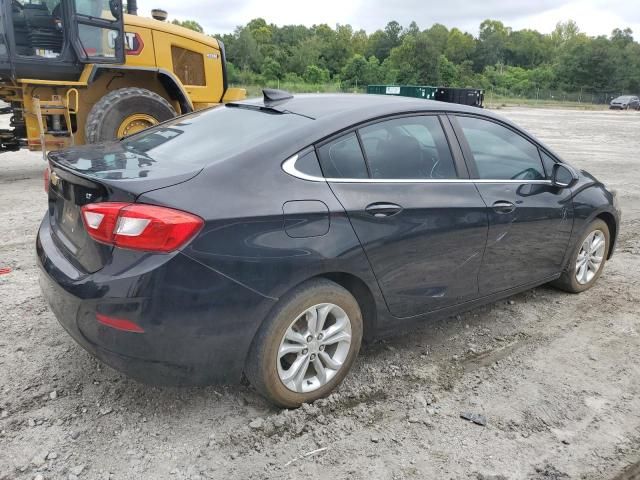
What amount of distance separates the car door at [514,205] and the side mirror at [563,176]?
0.14 feet

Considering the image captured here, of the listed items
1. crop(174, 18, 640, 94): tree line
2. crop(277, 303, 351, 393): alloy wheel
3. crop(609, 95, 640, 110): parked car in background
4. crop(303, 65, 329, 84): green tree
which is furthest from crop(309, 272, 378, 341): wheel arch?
crop(303, 65, 329, 84): green tree

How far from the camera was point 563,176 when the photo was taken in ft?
13.3

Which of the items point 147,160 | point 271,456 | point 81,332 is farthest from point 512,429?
point 147,160

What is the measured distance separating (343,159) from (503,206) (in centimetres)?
126

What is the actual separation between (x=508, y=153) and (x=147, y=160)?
2451mm

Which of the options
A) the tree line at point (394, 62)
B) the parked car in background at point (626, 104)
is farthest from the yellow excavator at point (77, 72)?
the parked car in background at point (626, 104)

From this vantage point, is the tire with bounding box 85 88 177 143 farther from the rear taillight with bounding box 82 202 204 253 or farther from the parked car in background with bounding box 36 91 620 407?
the rear taillight with bounding box 82 202 204 253

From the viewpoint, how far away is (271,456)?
250cm

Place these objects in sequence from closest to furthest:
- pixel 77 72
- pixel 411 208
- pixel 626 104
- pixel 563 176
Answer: pixel 411 208 → pixel 563 176 → pixel 77 72 → pixel 626 104

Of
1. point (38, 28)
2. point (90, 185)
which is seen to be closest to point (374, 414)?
point (90, 185)

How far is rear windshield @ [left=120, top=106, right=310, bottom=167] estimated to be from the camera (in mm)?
2818

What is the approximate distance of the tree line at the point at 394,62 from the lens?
258ft

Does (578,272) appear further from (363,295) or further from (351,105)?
(351,105)

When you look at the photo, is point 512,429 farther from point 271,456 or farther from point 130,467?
point 130,467
